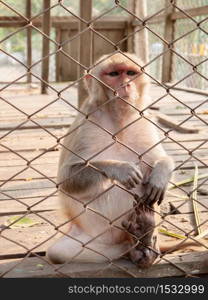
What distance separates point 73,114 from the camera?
665 cm

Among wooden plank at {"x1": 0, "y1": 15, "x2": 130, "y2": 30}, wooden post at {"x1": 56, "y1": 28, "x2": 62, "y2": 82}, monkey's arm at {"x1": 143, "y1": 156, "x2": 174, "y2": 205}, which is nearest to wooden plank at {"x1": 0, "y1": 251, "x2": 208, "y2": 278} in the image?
monkey's arm at {"x1": 143, "y1": 156, "x2": 174, "y2": 205}

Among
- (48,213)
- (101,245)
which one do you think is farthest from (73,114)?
(101,245)

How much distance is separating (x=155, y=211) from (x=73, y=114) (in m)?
4.22

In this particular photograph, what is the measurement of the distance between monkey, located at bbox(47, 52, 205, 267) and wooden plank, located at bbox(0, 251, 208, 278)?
0.04 metres

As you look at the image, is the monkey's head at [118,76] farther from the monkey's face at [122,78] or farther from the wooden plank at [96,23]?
the wooden plank at [96,23]

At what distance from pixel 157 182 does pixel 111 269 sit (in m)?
0.49

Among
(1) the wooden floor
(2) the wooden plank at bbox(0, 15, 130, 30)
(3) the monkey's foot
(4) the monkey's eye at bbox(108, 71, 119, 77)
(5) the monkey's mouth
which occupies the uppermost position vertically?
(2) the wooden plank at bbox(0, 15, 130, 30)

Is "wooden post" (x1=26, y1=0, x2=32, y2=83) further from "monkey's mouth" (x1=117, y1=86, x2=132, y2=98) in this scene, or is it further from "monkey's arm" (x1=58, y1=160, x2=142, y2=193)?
"monkey's arm" (x1=58, y1=160, x2=142, y2=193)

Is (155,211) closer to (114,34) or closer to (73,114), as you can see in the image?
(73,114)

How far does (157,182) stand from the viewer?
2594 millimetres

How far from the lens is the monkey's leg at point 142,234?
100 inches

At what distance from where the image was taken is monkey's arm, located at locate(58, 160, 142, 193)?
2.48m

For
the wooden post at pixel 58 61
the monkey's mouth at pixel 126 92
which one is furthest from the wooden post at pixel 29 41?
the monkey's mouth at pixel 126 92

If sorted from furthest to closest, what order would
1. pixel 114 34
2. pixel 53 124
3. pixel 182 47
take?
pixel 114 34
pixel 182 47
pixel 53 124
